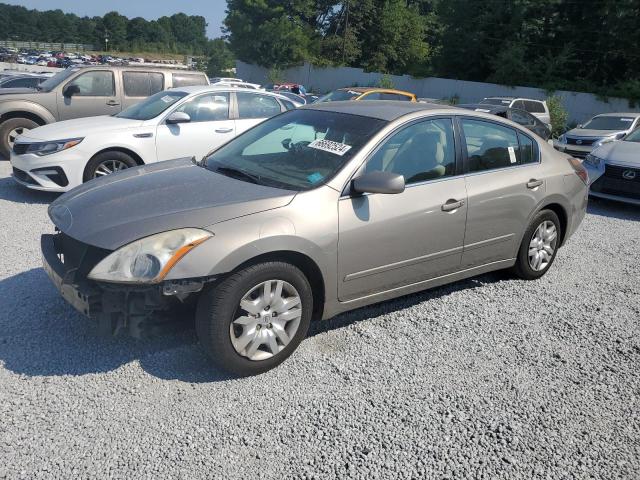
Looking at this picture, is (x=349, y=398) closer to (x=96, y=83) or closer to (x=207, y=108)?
(x=207, y=108)

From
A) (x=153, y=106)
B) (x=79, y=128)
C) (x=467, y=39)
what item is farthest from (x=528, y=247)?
(x=467, y=39)

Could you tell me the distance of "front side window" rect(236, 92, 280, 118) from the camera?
8203 millimetres

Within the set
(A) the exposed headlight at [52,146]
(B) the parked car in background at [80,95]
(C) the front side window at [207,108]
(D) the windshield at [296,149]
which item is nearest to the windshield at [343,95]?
(B) the parked car in background at [80,95]

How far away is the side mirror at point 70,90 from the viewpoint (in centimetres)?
965

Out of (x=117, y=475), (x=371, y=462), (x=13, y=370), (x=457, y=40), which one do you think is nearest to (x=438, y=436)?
(x=371, y=462)

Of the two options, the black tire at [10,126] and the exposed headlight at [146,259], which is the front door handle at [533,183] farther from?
the black tire at [10,126]

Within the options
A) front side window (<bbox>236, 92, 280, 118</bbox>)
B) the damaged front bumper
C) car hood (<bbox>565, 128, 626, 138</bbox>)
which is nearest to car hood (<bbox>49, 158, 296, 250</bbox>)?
the damaged front bumper

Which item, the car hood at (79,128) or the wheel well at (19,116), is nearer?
the car hood at (79,128)

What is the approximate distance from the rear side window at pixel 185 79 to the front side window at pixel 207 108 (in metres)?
2.77

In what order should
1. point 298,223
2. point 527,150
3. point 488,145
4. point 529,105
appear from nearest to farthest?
point 298,223 → point 488,145 → point 527,150 → point 529,105

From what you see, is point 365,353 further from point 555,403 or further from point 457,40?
point 457,40

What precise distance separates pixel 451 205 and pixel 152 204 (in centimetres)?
210

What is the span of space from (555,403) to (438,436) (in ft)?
2.80

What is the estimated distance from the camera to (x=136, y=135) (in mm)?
7207
